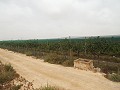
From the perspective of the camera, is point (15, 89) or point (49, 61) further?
point (49, 61)

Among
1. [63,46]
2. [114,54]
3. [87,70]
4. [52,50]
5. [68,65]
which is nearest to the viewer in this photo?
[87,70]

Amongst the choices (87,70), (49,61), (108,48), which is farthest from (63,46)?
(87,70)

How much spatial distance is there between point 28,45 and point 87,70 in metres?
54.5

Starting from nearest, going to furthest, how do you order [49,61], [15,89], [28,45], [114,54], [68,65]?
[15,89] < [68,65] < [49,61] < [114,54] < [28,45]

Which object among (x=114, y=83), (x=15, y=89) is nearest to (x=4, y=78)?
(x=15, y=89)

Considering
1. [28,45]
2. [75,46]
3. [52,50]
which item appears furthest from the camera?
[28,45]

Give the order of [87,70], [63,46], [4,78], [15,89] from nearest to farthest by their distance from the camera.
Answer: [15,89] → [4,78] → [87,70] → [63,46]

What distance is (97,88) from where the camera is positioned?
47.8ft

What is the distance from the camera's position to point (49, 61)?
104 ft

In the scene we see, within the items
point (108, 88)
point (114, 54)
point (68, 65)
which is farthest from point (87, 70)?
point (114, 54)

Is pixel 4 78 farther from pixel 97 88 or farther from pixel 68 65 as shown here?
pixel 68 65

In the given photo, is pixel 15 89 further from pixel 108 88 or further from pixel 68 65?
pixel 68 65

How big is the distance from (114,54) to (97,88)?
29724 millimetres

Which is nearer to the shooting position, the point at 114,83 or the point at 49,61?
the point at 114,83
